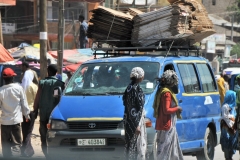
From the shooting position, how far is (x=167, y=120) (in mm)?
8047

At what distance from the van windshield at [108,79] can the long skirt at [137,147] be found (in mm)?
1259

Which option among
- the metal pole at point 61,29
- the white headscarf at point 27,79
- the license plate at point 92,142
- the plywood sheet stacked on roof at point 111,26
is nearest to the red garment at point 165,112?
the license plate at point 92,142

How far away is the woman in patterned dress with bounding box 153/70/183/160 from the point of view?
8.04 meters

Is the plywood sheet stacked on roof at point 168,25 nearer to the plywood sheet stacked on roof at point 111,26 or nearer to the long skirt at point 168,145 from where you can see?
the plywood sheet stacked on roof at point 111,26

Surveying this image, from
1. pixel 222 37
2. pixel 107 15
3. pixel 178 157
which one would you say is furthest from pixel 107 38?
pixel 222 37

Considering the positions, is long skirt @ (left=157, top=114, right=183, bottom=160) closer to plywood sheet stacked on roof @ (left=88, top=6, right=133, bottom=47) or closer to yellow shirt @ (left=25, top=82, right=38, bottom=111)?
plywood sheet stacked on roof @ (left=88, top=6, right=133, bottom=47)

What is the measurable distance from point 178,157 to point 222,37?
60122mm

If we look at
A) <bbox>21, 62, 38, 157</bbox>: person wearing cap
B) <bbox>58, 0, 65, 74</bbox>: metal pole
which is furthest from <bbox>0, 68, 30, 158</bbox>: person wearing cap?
<bbox>58, 0, 65, 74</bbox>: metal pole

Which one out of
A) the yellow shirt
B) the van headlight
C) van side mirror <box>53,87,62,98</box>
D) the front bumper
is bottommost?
the front bumper

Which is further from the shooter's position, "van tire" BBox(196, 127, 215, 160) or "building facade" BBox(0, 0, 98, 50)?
"building facade" BBox(0, 0, 98, 50)

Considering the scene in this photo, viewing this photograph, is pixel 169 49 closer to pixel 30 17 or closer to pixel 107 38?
pixel 107 38

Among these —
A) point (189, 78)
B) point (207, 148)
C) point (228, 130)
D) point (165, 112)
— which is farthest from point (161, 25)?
point (165, 112)

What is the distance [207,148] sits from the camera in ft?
35.5

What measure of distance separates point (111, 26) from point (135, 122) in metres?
3.43
